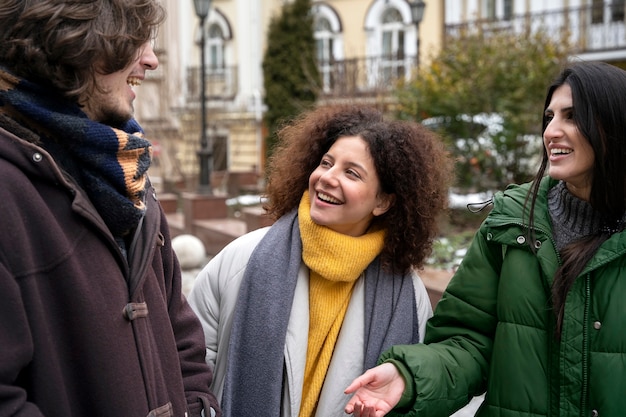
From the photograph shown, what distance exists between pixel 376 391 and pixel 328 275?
1.49 feet

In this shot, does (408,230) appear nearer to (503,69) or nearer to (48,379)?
(48,379)

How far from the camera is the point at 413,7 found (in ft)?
54.0

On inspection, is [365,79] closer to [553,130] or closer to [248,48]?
[248,48]

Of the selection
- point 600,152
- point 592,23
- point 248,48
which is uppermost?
point 592,23

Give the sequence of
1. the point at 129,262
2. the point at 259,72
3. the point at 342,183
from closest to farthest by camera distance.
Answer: the point at 129,262 < the point at 342,183 < the point at 259,72

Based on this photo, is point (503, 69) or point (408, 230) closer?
point (408, 230)

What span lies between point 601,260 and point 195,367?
4.16 ft

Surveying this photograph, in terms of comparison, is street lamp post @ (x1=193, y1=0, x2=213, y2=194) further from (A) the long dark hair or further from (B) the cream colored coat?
(A) the long dark hair

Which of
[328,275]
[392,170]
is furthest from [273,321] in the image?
[392,170]

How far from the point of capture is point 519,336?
244 cm

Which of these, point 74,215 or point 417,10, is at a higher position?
point 417,10

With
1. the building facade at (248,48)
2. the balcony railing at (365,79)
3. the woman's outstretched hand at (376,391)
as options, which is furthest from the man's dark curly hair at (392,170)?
the building facade at (248,48)

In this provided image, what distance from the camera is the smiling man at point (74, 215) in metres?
1.72

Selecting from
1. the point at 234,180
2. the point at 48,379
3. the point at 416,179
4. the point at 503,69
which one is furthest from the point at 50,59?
the point at 234,180
